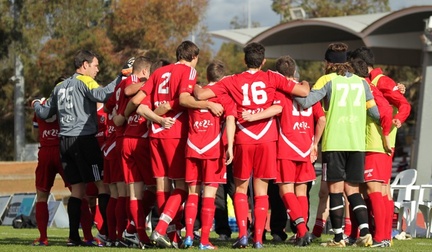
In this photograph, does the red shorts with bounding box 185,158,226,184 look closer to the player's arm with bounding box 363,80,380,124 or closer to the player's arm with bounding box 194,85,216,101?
the player's arm with bounding box 194,85,216,101

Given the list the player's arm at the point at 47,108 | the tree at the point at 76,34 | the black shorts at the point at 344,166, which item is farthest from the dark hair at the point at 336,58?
the tree at the point at 76,34

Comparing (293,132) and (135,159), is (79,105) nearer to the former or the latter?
(135,159)

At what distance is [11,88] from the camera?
49062mm

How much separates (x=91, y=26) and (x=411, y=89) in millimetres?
18791

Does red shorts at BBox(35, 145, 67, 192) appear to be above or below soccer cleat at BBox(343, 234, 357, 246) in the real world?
above

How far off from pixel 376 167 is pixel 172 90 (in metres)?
2.57

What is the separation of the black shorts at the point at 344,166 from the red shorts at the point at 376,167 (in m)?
0.23

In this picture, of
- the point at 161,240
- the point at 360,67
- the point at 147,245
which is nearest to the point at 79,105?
the point at 147,245

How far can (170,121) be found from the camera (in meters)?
11.6

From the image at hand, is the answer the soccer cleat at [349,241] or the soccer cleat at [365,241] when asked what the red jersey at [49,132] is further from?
the soccer cleat at [365,241]

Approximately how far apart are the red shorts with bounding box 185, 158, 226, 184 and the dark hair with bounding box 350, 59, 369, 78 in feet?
6.96

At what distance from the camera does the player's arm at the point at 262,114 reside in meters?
11.4

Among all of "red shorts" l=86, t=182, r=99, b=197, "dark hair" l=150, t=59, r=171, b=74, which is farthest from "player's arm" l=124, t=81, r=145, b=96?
"red shorts" l=86, t=182, r=99, b=197

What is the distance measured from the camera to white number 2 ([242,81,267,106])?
37.7 feet
